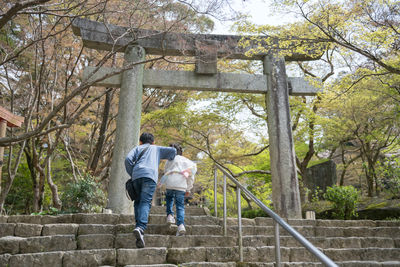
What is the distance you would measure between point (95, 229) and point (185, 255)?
4.78 feet

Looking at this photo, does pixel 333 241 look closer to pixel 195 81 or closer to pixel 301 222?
pixel 301 222

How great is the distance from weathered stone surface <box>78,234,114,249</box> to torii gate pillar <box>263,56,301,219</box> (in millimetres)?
4499

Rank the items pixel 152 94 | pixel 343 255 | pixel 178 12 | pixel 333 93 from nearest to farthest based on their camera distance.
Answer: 1. pixel 343 255
2. pixel 178 12
3. pixel 333 93
4. pixel 152 94

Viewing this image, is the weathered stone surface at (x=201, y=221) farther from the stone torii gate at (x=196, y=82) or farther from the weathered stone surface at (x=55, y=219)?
the stone torii gate at (x=196, y=82)

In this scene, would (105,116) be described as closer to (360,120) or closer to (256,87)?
(256,87)

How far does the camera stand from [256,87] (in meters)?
8.08

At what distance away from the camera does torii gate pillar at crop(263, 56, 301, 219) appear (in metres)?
7.34

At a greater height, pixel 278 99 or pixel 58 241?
pixel 278 99

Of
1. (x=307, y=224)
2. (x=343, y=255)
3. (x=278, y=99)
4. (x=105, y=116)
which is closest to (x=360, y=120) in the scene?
(x=278, y=99)

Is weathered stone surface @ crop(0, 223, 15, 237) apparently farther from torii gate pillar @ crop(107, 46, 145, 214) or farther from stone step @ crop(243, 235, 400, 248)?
stone step @ crop(243, 235, 400, 248)

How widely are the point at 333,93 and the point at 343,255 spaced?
15.2ft

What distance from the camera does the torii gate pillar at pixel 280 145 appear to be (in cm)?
734

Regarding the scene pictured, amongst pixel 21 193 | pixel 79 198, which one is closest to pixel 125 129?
pixel 79 198

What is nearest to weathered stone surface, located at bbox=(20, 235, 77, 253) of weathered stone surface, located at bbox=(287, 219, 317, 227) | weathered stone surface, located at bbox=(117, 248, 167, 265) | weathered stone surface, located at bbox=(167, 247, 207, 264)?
weathered stone surface, located at bbox=(117, 248, 167, 265)
